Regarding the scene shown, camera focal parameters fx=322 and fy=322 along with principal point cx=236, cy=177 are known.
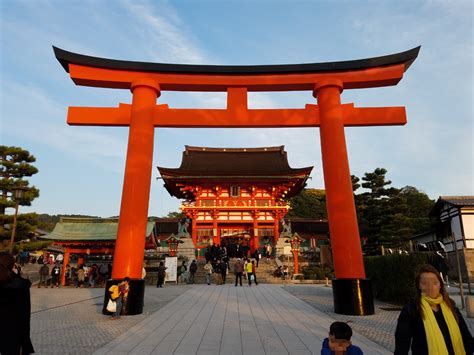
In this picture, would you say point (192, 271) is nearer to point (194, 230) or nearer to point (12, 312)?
point (194, 230)

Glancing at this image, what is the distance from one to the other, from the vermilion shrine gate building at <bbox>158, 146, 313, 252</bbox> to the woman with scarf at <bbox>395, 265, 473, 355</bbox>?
22367mm

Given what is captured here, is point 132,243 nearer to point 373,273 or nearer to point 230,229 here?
point 373,273

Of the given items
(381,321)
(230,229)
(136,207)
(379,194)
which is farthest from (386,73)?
(230,229)

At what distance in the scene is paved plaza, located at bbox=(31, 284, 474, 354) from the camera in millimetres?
4927

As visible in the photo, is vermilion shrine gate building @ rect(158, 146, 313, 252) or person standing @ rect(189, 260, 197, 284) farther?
vermilion shrine gate building @ rect(158, 146, 313, 252)

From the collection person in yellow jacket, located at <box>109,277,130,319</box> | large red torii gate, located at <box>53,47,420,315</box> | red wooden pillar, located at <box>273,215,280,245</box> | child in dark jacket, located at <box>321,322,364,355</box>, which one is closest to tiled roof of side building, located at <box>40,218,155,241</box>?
red wooden pillar, located at <box>273,215,280,245</box>

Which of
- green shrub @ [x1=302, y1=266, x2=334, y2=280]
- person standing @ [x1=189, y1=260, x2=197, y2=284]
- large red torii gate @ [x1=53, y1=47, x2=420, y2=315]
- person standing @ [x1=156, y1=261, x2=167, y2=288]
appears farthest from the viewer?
green shrub @ [x1=302, y1=266, x2=334, y2=280]

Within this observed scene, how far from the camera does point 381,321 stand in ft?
22.6

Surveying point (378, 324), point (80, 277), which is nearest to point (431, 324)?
point (378, 324)

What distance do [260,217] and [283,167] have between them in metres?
5.29

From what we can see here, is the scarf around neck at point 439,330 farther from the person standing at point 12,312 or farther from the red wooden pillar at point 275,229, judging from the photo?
the red wooden pillar at point 275,229

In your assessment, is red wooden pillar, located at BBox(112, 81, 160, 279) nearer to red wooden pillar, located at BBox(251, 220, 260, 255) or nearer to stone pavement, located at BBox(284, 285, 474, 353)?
stone pavement, located at BBox(284, 285, 474, 353)

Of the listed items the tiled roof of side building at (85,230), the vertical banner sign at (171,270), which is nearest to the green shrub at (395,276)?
the vertical banner sign at (171,270)

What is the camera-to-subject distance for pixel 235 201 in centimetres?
2567
